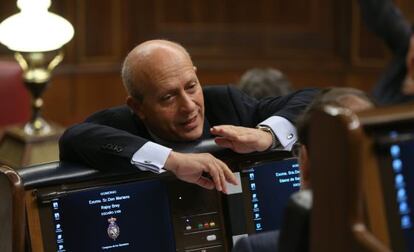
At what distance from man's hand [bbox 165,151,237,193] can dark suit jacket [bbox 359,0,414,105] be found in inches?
81.0

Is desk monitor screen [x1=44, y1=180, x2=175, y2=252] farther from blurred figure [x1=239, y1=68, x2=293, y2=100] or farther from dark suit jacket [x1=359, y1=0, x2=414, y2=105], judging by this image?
dark suit jacket [x1=359, y1=0, x2=414, y2=105]

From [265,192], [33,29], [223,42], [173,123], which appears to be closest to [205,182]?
[265,192]

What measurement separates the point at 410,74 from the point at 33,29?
61.2 inches

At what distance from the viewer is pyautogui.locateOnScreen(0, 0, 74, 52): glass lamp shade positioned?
12.3 feet

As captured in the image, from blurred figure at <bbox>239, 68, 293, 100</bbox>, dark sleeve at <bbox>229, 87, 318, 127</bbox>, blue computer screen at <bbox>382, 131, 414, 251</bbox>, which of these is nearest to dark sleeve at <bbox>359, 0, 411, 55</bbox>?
blurred figure at <bbox>239, 68, 293, 100</bbox>

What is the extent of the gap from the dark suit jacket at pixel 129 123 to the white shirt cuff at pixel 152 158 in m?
0.02

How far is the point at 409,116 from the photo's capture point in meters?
1.33

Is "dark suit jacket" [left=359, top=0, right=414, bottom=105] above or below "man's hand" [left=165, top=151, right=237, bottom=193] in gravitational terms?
above

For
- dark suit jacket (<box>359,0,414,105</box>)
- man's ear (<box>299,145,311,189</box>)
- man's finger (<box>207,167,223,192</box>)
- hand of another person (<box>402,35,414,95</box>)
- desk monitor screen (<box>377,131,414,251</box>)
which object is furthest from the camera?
dark suit jacket (<box>359,0,414,105</box>)

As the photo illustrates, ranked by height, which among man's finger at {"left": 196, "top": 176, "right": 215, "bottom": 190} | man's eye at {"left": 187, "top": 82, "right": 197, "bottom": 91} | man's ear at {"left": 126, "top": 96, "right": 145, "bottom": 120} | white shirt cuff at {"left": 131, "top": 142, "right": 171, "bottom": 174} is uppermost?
man's eye at {"left": 187, "top": 82, "right": 197, "bottom": 91}

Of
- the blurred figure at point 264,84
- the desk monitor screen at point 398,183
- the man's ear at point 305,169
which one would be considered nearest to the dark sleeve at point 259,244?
Result: the man's ear at point 305,169

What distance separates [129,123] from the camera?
231 cm

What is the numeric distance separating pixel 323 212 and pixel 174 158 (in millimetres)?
670

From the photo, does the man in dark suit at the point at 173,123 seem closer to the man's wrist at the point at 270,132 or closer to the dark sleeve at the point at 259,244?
the man's wrist at the point at 270,132
